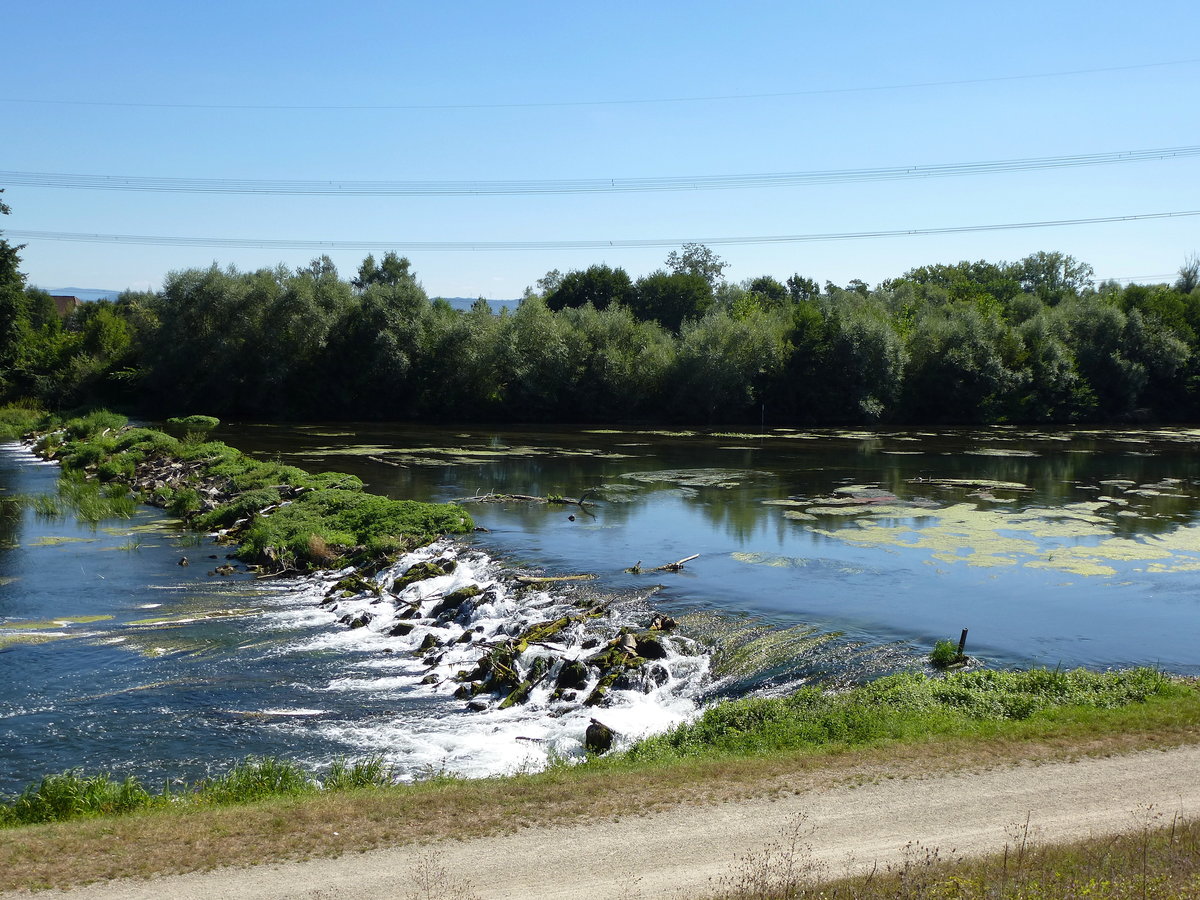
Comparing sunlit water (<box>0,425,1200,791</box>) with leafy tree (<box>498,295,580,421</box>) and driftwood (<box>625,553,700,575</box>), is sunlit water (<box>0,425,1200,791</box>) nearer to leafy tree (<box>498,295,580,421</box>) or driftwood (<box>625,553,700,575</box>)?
driftwood (<box>625,553,700,575</box>)

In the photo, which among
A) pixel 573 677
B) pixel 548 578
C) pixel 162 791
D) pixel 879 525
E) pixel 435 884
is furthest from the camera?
pixel 879 525

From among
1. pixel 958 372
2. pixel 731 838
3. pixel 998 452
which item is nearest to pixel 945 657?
pixel 731 838

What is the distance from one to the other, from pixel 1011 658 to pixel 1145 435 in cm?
5676

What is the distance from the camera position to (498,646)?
18719mm

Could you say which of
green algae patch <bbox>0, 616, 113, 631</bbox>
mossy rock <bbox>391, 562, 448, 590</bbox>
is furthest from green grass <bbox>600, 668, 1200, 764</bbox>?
green algae patch <bbox>0, 616, 113, 631</bbox>

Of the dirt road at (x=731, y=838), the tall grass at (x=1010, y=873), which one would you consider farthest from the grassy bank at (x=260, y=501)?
the tall grass at (x=1010, y=873)

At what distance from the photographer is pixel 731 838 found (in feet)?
31.4

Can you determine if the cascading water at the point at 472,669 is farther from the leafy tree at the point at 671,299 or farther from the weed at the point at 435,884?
the leafy tree at the point at 671,299

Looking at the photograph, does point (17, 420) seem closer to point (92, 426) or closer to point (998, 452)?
point (92, 426)

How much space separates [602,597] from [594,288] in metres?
98.3

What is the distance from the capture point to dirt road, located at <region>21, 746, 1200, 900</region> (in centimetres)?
857

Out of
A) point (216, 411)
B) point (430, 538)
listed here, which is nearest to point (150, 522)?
point (430, 538)

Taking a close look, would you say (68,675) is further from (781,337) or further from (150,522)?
(781,337)

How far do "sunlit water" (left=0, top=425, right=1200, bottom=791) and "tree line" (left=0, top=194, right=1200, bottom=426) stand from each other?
3185 cm
